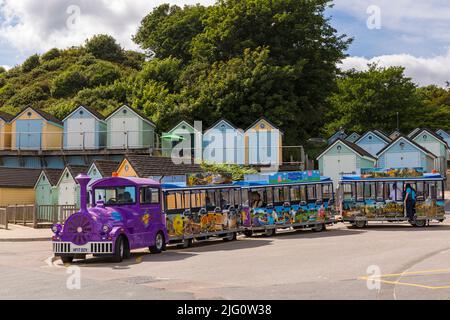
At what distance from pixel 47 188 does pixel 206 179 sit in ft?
71.6

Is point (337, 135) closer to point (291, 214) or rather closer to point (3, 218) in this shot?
point (291, 214)

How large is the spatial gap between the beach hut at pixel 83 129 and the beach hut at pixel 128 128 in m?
0.98

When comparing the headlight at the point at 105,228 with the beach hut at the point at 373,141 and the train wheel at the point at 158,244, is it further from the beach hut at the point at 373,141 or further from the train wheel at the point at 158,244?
the beach hut at the point at 373,141

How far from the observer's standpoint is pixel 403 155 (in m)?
55.1

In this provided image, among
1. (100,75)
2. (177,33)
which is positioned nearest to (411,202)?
(177,33)

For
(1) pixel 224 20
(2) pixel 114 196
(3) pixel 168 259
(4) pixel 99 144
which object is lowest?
(3) pixel 168 259

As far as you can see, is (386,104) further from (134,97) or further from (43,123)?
(43,123)

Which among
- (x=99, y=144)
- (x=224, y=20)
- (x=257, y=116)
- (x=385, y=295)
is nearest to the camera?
(x=385, y=295)

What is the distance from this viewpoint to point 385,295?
38.7 ft

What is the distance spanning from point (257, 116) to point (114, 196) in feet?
143

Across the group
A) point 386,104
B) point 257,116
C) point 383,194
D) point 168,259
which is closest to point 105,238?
point 168,259

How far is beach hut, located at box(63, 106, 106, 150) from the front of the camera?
57.2 meters

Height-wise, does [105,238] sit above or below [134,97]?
below
